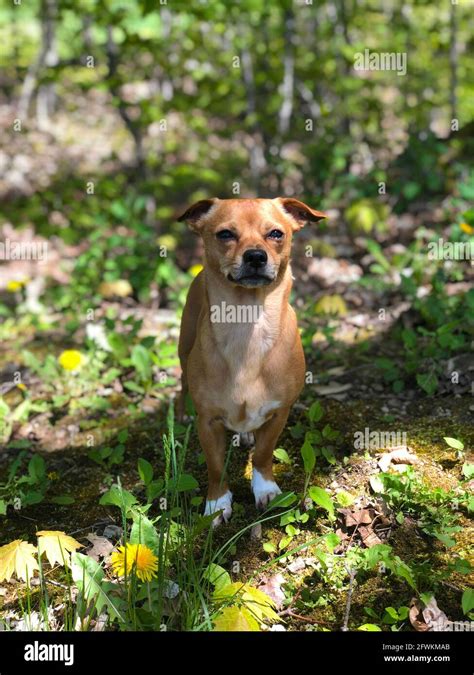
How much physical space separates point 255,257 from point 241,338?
17.7 inches

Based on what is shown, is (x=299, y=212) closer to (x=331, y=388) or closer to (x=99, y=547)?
(x=331, y=388)

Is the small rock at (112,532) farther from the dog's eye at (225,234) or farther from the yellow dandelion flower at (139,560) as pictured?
the dog's eye at (225,234)

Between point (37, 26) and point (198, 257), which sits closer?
point (198, 257)

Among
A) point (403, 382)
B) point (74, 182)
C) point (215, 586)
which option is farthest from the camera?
point (74, 182)

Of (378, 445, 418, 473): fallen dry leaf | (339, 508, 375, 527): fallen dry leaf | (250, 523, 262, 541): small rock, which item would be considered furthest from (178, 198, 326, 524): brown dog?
(378, 445, 418, 473): fallen dry leaf

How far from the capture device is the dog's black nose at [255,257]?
272 centimetres

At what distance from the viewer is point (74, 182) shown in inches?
281

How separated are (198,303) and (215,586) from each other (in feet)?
4.98

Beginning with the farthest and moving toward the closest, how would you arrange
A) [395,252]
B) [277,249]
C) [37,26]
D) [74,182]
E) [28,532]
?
[37,26] → [74,182] → [395,252] → [28,532] → [277,249]

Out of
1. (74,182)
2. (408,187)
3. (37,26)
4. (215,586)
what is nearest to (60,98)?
(37,26)

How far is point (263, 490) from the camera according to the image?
3217 millimetres

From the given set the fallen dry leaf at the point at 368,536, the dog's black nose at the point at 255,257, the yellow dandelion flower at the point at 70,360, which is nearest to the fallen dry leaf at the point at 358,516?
the fallen dry leaf at the point at 368,536

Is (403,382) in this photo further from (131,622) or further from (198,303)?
(131,622)

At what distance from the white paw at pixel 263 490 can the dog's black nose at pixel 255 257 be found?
1.12 meters
